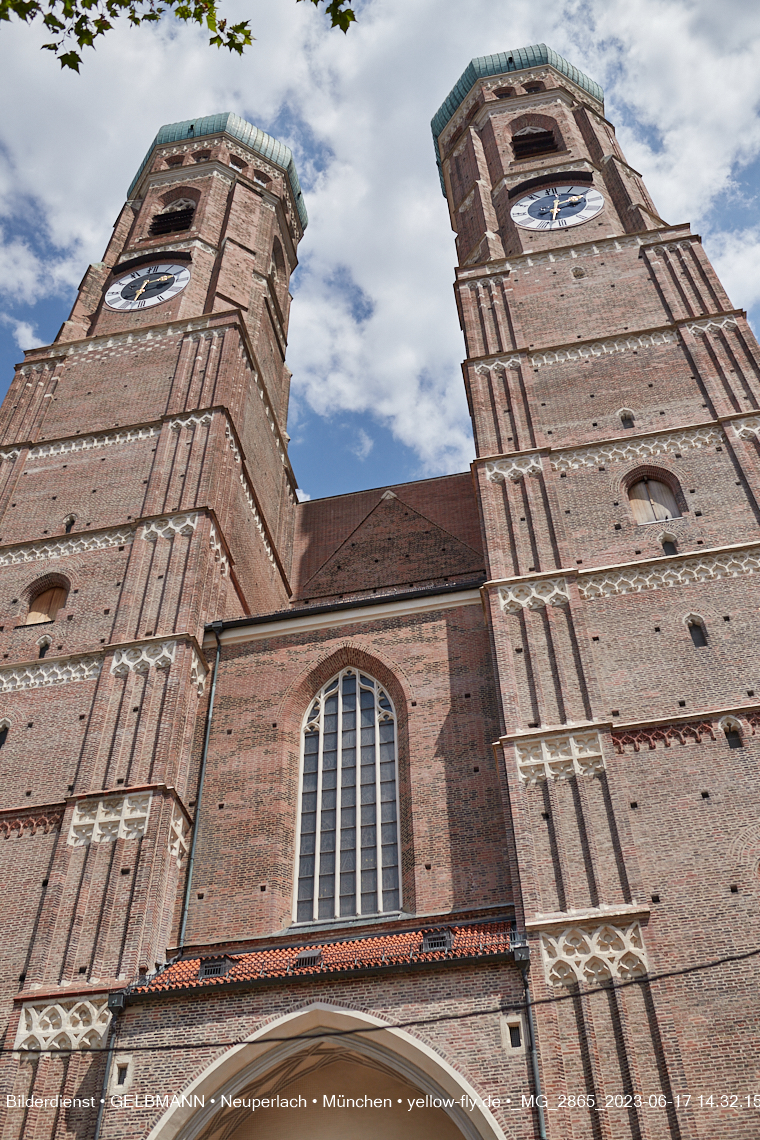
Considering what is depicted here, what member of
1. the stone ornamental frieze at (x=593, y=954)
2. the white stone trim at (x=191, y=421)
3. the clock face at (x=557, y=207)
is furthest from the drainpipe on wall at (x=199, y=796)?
the clock face at (x=557, y=207)

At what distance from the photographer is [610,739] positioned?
1570 cm

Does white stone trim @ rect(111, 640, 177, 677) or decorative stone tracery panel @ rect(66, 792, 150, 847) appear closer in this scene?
decorative stone tracery panel @ rect(66, 792, 150, 847)

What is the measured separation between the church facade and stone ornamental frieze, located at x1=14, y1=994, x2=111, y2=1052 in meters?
0.04

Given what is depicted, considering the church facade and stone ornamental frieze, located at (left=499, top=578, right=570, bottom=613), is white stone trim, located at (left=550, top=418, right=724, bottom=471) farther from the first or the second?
stone ornamental frieze, located at (left=499, top=578, right=570, bottom=613)

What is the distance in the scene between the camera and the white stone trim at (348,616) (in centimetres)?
1917

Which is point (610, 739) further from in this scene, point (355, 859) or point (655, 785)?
point (355, 859)

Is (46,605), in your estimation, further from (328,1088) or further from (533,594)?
(328,1088)

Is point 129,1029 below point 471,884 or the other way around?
below

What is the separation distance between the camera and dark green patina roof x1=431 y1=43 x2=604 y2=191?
36.5 meters

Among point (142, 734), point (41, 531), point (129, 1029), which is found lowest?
point (129, 1029)

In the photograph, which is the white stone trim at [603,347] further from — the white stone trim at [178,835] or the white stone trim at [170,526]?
the white stone trim at [178,835]

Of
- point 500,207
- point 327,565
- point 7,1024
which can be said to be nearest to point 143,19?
point 7,1024

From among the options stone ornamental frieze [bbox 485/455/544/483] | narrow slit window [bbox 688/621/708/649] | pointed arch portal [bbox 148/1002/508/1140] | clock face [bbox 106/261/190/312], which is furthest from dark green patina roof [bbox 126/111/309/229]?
pointed arch portal [bbox 148/1002/508/1140]

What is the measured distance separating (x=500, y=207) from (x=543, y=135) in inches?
182
